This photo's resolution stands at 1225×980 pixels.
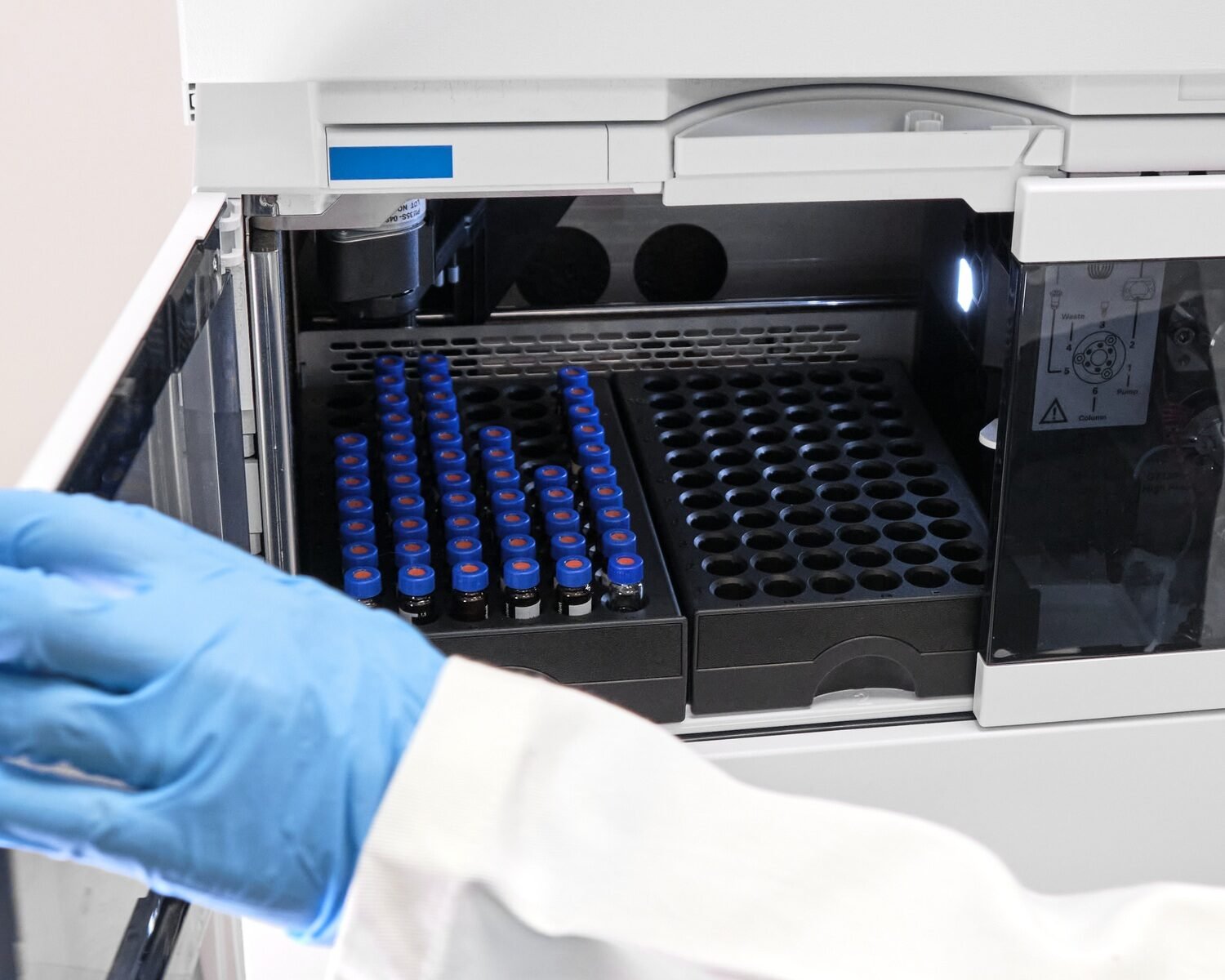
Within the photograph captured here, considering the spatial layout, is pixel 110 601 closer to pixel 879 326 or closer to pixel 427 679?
pixel 427 679

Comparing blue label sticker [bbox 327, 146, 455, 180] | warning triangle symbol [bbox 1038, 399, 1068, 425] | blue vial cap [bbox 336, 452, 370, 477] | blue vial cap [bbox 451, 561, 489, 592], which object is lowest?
blue vial cap [bbox 451, 561, 489, 592]

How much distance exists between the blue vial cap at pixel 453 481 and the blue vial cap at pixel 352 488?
0.07m

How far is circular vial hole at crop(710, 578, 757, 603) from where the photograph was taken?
1.13m

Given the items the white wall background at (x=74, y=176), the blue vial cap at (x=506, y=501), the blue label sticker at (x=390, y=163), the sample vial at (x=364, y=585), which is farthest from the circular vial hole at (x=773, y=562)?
the white wall background at (x=74, y=176)

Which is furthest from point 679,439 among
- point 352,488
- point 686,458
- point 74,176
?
point 74,176

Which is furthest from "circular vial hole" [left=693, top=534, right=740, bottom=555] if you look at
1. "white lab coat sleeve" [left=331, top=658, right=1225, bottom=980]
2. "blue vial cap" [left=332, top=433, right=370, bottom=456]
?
"white lab coat sleeve" [left=331, top=658, right=1225, bottom=980]

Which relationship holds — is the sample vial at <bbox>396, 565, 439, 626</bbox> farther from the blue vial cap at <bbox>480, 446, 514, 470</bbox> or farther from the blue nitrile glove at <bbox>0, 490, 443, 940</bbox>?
the blue nitrile glove at <bbox>0, 490, 443, 940</bbox>

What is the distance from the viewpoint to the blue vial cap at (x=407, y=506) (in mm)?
1152

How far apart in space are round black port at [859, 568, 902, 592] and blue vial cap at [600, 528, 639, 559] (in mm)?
196

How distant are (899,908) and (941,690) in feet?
1.84

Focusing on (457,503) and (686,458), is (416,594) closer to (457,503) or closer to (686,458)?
(457,503)

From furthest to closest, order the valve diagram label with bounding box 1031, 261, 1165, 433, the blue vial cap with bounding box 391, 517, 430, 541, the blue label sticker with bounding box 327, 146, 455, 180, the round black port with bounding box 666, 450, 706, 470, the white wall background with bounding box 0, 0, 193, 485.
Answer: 1. the white wall background with bounding box 0, 0, 193, 485
2. the round black port with bounding box 666, 450, 706, 470
3. the blue vial cap with bounding box 391, 517, 430, 541
4. the valve diagram label with bounding box 1031, 261, 1165, 433
5. the blue label sticker with bounding box 327, 146, 455, 180

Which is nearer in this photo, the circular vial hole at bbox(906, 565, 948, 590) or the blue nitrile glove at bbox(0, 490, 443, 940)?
the blue nitrile glove at bbox(0, 490, 443, 940)

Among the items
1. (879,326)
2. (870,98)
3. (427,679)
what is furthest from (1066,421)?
(427,679)
